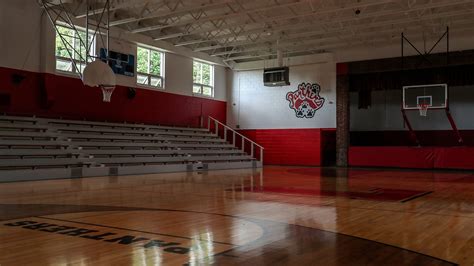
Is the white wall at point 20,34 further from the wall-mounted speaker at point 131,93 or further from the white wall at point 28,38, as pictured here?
the wall-mounted speaker at point 131,93

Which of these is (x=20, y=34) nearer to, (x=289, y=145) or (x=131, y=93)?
(x=131, y=93)

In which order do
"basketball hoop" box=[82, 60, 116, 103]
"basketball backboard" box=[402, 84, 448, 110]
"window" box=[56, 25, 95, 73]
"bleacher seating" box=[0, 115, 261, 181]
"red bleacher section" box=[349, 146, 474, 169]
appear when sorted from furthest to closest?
"red bleacher section" box=[349, 146, 474, 169] < "basketball backboard" box=[402, 84, 448, 110] < "window" box=[56, 25, 95, 73] < "bleacher seating" box=[0, 115, 261, 181] < "basketball hoop" box=[82, 60, 116, 103]

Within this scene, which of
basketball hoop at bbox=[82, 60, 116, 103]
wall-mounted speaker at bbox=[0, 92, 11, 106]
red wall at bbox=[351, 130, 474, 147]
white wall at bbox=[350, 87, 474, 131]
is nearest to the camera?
basketball hoop at bbox=[82, 60, 116, 103]

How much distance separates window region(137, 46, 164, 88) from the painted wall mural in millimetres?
6040

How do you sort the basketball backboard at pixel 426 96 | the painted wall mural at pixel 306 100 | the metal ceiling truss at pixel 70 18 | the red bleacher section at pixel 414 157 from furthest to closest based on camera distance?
the painted wall mural at pixel 306 100 → the red bleacher section at pixel 414 157 → the basketball backboard at pixel 426 96 → the metal ceiling truss at pixel 70 18

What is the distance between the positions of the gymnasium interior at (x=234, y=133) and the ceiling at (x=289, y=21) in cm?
8

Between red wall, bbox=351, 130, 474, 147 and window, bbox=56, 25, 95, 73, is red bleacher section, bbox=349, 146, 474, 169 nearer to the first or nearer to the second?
red wall, bbox=351, 130, 474, 147

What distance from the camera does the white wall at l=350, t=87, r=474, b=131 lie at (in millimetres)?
18719

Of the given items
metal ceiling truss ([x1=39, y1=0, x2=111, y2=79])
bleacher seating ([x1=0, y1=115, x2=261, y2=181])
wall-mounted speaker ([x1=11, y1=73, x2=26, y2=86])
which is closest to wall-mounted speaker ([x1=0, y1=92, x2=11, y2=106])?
wall-mounted speaker ([x1=11, y1=73, x2=26, y2=86])

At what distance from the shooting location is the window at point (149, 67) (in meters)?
16.9

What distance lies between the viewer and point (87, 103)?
1489 cm

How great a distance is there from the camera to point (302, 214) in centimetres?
542

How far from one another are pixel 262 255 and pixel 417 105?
1454 centimetres

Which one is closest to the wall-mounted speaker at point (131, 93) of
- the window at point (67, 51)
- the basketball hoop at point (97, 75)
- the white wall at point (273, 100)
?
the window at point (67, 51)
